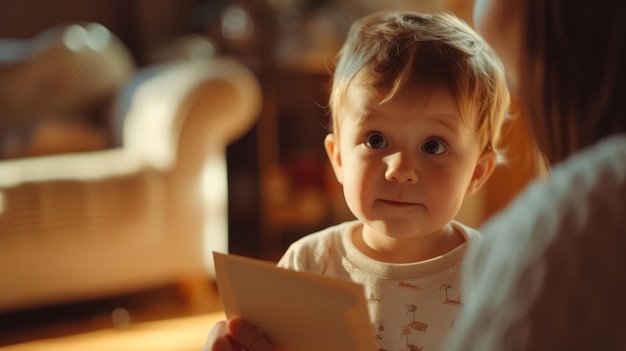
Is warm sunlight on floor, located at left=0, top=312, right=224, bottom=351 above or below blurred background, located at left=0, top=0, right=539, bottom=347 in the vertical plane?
below

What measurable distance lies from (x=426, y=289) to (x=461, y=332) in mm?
375

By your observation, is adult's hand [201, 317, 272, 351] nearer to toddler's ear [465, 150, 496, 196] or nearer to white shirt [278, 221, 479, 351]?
white shirt [278, 221, 479, 351]

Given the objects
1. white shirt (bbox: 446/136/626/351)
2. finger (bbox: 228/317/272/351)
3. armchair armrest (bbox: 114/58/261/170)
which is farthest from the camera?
armchair armrest (bbox: 114/58/261/170)

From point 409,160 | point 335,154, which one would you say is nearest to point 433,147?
point 409,160

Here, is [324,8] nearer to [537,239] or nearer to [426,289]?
[426,289]

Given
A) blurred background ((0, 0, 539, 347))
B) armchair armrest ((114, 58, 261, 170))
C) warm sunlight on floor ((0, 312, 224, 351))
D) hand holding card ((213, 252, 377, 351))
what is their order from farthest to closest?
armchair armrest ((114, 58, 261, 170)) < blurred background ((0, 0, 539, 347)) < warm sunlight on floor ((0, 312, 224, 351)) < hand holding card ((213, 252, 377, 351))

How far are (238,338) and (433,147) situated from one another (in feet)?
1.00

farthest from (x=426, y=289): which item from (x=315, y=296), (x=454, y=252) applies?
(x=315, y=296)

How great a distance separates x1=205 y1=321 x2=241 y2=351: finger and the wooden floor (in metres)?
1.32

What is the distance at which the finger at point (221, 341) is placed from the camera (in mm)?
847

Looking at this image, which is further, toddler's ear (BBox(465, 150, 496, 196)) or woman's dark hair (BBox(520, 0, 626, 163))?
toddler's ear (BBox(465, 150, 496, 196))

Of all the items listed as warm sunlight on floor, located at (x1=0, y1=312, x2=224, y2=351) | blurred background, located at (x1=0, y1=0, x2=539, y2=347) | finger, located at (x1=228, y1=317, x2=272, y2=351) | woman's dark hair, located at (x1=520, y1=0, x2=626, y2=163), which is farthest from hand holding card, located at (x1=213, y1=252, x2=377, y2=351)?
warm sunlight on floor, located at (x1=0, y1=312, x2=224, y2=351)


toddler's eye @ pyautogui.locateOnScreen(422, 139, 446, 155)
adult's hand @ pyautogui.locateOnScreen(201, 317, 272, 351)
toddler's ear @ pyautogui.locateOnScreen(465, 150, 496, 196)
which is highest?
toddler's eye @ pyautogui.locateOnScreen(422, 139, 446, 155)

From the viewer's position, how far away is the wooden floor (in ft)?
7.12
